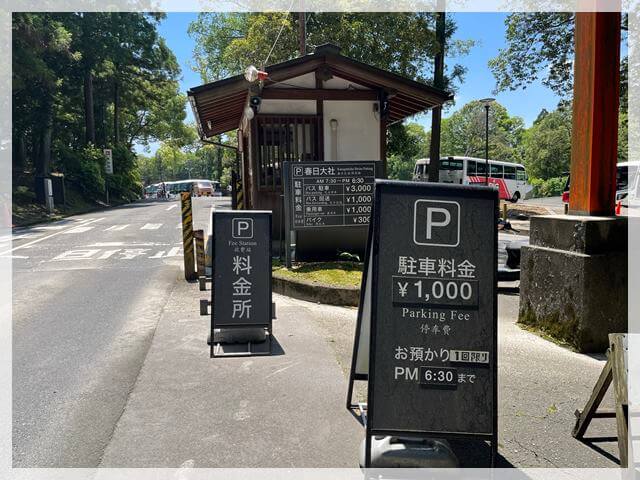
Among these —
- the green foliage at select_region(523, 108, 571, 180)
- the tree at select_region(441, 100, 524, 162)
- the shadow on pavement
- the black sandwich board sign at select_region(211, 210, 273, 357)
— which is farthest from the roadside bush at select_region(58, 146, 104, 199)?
the tree at select_region(441, 100, 524, 162)

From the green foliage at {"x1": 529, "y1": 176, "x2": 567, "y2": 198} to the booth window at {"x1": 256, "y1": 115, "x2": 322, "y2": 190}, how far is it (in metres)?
42.4

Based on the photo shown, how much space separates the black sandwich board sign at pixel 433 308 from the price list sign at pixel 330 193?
5842 millimetres

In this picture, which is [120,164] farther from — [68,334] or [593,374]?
[593,374]

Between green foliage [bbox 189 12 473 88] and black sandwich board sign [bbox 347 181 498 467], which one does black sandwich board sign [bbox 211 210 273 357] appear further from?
green foliage [bbox 189 12 473 88]

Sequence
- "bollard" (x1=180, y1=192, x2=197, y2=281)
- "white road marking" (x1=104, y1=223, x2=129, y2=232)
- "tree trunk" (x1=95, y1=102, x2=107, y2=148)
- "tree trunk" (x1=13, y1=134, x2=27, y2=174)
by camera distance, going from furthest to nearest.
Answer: "tree trunk" (x1=95, y1=102, x2=107, y2=148), "tree trunk" (x1=13, y1=134, x2=27, y2=174), "white road marking" (x1=104, y1=223, x2=129, y2=232), "bollard" (x1=180, y1=192, x2=197, y2=281)

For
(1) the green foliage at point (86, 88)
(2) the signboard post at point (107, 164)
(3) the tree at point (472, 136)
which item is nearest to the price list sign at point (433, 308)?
(1) the green foliage at point (86, 88)

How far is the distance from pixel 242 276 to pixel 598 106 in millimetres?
4237

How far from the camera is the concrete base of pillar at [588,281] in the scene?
16.2 feet

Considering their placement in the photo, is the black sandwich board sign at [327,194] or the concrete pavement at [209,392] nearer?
the concrete pavement at [209,392]

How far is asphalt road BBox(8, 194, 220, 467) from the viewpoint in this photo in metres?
3.41

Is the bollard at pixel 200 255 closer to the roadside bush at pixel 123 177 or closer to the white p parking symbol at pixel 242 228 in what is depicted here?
the white p parking symbol at pixel 242 228

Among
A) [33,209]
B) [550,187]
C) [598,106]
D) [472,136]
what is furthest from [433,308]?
[472,136]

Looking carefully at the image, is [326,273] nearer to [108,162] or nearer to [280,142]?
[280,142]

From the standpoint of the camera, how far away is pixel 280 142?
1035 cm
